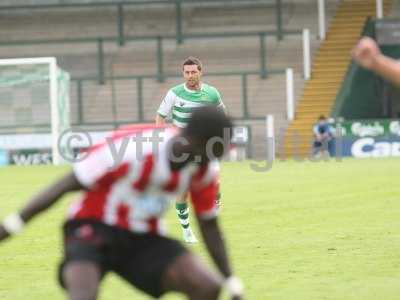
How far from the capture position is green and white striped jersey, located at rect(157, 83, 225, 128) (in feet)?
48.2

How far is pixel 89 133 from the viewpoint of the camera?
133 feet

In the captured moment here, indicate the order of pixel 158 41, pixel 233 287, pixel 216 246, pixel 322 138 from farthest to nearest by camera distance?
pixel 158 41 → pixel 322 138 → pixel 216 246 → pixel 233 287

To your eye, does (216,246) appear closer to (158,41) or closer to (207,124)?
(207,124)

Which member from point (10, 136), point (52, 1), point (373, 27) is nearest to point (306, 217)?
point (10, 136)

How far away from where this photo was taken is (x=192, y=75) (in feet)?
47.7

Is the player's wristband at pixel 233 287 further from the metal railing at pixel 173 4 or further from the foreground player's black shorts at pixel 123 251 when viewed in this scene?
the metal railing at pixel 173 4

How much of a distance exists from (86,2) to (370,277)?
37340 mm

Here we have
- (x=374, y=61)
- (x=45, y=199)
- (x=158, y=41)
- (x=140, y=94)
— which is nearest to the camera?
(x=374, y=61)

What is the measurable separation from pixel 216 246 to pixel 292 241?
7366 mm

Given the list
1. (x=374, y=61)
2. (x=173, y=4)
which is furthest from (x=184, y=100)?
(x=173, y=4)

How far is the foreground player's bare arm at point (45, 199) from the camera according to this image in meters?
6.52

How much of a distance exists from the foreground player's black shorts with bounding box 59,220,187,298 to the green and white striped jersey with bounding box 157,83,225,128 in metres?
7.81

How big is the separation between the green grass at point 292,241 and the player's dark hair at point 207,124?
3.89 m

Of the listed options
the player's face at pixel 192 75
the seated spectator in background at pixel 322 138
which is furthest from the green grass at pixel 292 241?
the seated spectator in background at pixel 322 138
